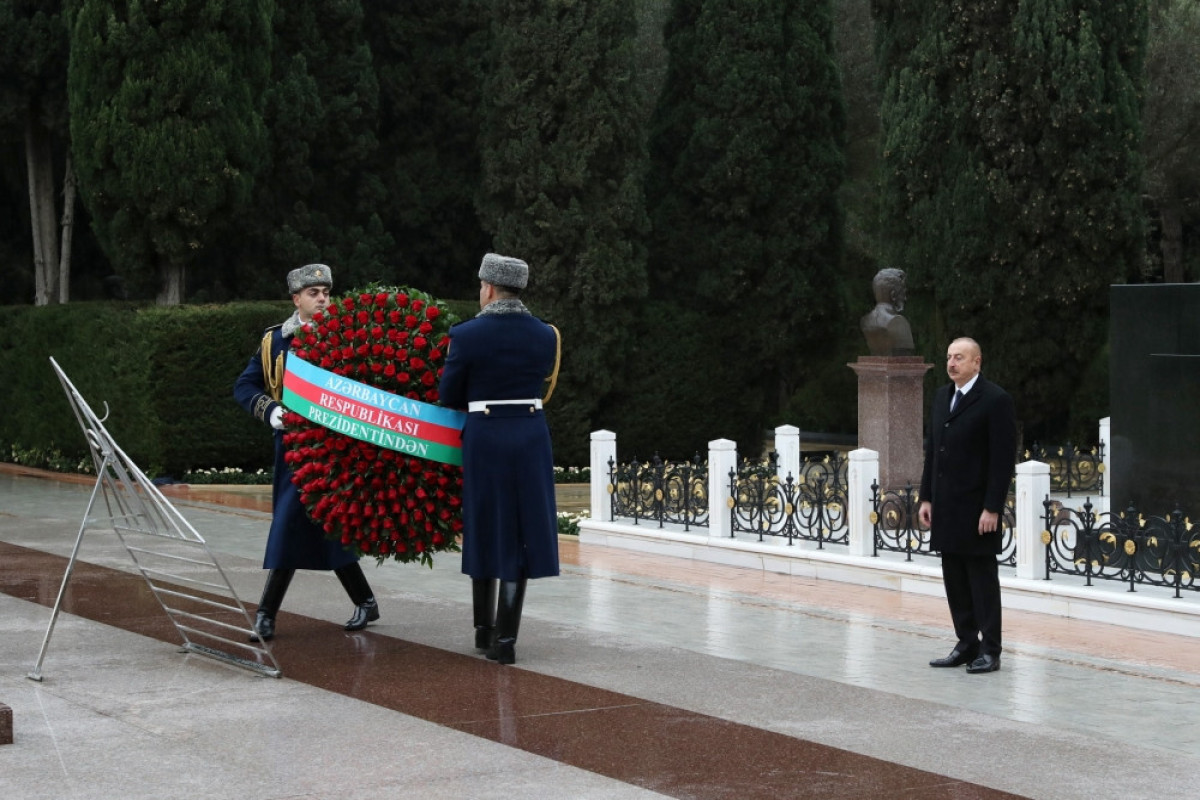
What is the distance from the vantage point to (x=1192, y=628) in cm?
942

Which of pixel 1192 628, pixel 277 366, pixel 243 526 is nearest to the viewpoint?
pixel 277 366

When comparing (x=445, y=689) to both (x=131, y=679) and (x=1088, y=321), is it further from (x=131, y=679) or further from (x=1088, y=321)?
(x=1088, y=321)

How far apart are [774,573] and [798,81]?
11712 mm

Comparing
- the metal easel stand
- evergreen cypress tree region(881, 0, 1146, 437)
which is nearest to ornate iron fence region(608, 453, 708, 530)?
the metal easel stand

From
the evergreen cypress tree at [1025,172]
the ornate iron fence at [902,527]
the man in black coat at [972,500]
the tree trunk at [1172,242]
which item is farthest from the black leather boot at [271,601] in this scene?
the tree trunk at [1172,242]

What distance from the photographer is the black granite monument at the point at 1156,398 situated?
35.7 feet

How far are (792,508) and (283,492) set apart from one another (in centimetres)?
507

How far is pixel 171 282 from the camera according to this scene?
21078 mm

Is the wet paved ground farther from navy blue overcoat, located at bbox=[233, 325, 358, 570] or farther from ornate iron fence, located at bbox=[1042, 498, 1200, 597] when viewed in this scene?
ornate iron fence, located at bbox=[1042, 498, 1200, 597]

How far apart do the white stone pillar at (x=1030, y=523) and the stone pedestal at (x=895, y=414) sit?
358 centimetres

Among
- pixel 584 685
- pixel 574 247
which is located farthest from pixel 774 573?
pixel 574 247

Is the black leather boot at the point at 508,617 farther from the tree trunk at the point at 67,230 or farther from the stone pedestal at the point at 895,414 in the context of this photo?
the tree trunk at the point at 67,230

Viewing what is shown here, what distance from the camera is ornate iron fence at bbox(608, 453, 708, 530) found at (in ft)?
45.0

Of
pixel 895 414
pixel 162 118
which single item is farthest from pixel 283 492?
pixel 162 118
